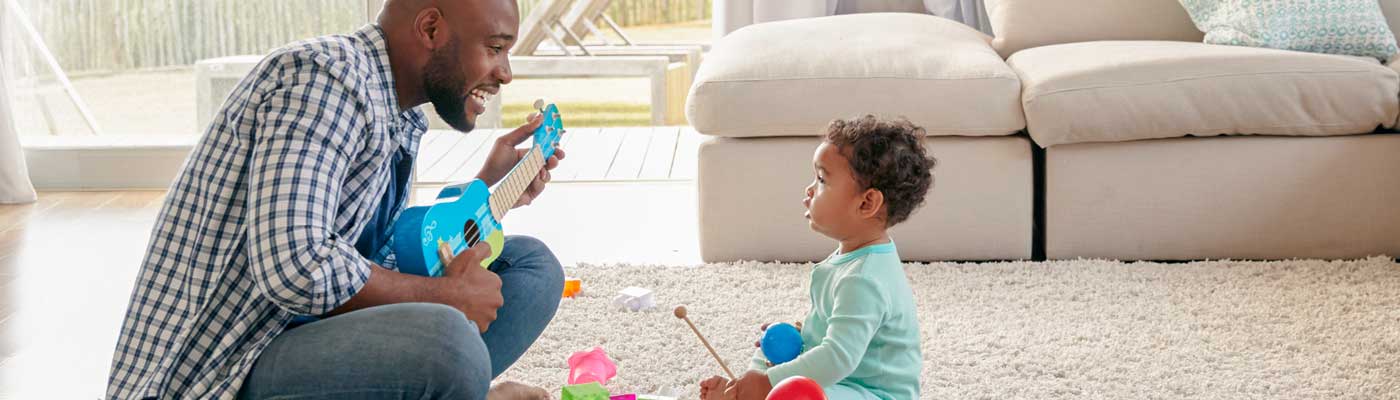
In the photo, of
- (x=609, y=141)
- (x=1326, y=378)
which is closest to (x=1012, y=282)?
(x=1326, y=378)

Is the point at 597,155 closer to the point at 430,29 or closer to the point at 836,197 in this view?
the point at 836,197

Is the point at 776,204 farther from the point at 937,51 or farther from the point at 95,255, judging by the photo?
the point at 95,255

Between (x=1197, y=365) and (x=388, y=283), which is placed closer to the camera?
(x=388, y=283)

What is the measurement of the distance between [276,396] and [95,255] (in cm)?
182

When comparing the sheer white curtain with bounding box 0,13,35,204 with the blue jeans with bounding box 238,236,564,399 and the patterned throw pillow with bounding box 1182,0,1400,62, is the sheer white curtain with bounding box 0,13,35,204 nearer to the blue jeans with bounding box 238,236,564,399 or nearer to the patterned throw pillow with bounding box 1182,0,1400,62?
the blue jeans with bounding box 238,236,564,399

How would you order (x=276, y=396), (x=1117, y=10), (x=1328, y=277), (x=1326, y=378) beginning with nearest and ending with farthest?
1. (x=276, y=396)
2. (x=1326, y=378)
3. (x=1328, y=277)
4. (x=1117, y=10)

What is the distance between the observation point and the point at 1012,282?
243 cm

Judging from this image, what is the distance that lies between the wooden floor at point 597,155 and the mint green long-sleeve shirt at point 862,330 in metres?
2.20

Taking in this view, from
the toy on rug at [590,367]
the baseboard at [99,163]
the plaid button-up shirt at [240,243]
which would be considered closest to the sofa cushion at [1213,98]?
the toy on rug at [590,367]

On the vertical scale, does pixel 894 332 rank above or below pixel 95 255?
above

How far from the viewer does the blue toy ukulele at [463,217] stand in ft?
4.51

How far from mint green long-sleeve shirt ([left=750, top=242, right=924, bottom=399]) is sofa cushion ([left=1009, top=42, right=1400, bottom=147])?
108 cm

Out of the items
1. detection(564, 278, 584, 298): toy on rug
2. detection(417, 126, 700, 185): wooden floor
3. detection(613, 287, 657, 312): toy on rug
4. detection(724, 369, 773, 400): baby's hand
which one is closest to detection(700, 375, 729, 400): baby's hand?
detection(724, 369, 773, 400): baby's hand

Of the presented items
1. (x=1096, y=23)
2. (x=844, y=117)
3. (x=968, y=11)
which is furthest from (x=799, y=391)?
(x=968, y=11)
